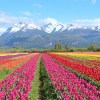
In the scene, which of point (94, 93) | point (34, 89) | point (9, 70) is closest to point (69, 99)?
point (94, 93)

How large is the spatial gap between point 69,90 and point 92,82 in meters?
4.33

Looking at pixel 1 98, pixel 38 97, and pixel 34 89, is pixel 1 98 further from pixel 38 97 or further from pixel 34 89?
pixel 34 89

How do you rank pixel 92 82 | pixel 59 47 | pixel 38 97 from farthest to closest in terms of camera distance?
pixel 59 47, pixel 92 82, pixel 38 97

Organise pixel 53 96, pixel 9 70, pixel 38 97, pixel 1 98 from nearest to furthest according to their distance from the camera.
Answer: pixel 1 98
pixel 53 96
pixel 38 97
pixel 9 70

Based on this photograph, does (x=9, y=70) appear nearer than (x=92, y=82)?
No

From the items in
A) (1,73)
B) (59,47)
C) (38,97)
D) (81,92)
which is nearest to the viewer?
(81,92)

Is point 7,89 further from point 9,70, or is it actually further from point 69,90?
point 9,70

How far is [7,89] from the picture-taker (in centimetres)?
1537

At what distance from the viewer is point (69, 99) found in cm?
1195

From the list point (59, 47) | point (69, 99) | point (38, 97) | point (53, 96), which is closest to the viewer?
point (69, 99)

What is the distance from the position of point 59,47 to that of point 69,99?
7330 inches

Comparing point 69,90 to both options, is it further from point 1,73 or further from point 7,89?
point 1,73

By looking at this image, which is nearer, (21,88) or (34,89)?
(21,88)

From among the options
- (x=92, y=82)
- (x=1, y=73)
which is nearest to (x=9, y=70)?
(x=1, y=73)
